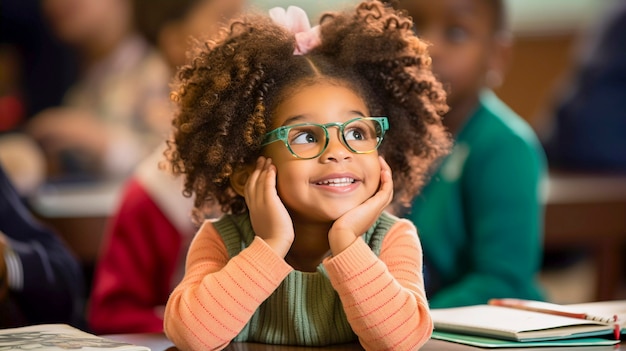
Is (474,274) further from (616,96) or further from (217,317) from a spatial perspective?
(616,96)

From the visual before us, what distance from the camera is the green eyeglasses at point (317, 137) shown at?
108 centimetres

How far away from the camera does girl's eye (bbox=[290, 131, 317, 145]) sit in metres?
1.09

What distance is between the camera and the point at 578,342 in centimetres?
109

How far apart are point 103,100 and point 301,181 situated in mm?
3067

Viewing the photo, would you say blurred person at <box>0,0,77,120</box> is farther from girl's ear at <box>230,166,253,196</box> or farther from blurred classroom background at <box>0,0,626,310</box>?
girl's ear at <box>230,166,253,196</box>

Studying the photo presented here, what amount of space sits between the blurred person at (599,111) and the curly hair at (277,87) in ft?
7.66

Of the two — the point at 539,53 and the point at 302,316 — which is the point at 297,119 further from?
the point at 539,53

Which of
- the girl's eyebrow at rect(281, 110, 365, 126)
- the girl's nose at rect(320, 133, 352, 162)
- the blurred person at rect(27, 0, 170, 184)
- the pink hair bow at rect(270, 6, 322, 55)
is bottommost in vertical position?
the blurred person at rect(27, 0, 170, 184)

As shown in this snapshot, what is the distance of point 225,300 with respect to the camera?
1041mm

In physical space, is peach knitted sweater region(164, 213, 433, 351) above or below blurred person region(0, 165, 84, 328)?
above

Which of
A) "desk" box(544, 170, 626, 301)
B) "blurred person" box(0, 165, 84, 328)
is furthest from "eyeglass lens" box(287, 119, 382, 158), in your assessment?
"desk" box(544, 170, 626, 301)

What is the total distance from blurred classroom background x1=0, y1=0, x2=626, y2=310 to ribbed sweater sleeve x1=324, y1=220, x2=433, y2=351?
35cm

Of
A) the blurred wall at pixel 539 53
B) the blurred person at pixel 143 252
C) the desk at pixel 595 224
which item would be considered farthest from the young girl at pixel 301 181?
the blurred wall at pixel 539 53

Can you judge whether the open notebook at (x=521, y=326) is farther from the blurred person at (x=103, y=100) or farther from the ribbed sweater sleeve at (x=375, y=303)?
the blurred person at (x=103, y=100)
